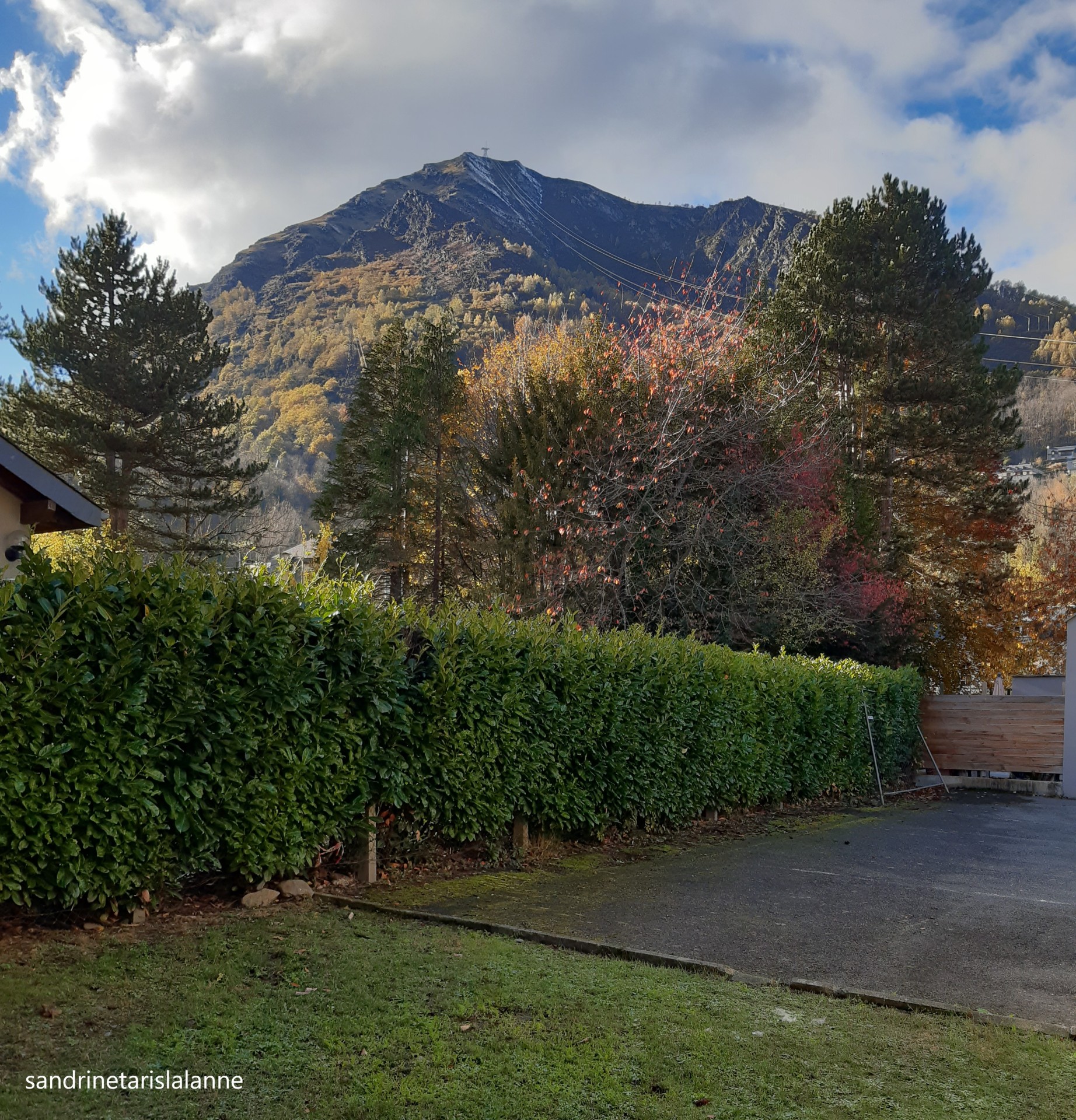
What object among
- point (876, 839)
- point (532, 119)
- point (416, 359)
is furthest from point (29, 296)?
point (876, 839)

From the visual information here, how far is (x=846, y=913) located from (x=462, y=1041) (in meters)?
3.92

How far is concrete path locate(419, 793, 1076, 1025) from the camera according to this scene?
4941 mm

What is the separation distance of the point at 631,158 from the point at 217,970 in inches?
990

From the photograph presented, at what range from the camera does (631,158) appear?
83.0 ft

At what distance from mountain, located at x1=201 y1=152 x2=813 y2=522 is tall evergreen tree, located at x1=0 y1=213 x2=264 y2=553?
1530 centimetres

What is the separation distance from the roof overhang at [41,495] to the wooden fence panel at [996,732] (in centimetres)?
1796

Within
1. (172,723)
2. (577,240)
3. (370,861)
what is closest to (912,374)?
(370,861)

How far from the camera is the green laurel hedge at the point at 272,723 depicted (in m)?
4.36

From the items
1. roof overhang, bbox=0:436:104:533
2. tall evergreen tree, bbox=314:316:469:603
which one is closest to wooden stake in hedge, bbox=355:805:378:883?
roof overhang, bbox=0:436:104:533

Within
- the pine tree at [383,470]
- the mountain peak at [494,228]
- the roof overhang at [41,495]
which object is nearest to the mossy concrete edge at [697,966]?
the roof overhang at [41,495]

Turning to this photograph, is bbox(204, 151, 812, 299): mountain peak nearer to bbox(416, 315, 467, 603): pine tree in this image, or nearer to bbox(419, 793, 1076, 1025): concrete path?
bbox(416, 315, 467, 603): pine tree

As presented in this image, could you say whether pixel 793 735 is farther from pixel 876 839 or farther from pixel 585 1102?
pixel 585 1102

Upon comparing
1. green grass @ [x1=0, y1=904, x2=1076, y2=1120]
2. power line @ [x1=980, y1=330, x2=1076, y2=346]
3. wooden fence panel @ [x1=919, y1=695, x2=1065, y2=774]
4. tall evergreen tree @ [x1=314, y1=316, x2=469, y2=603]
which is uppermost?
power line @ [x1=980, y1=330, x2=1076, y2=346]

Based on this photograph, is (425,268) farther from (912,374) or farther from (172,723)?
(172,723)
